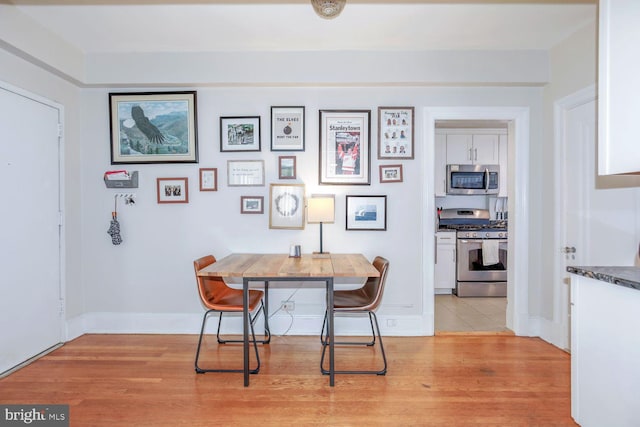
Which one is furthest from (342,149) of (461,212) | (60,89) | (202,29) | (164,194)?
(461,212)

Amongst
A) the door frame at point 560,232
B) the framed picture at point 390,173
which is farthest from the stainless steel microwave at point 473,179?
the framed picture at point 390,173

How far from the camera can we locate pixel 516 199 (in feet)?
10.8

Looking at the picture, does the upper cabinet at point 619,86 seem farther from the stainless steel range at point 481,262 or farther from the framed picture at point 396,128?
the stainless steel range at point 481,262

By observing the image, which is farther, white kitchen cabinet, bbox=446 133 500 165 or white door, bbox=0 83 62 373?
white kitchen cabinet, bbox=446 133 500 165

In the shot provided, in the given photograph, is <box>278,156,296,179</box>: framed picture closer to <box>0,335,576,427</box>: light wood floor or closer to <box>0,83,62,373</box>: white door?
<box>0,335,576,427</box>: light wood floor

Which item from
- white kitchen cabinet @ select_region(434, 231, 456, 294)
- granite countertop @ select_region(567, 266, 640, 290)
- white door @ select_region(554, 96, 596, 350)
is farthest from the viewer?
white kitchen cabinet @ select_region(434, 231, 456, 294)

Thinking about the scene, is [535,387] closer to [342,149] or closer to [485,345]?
[485,345]

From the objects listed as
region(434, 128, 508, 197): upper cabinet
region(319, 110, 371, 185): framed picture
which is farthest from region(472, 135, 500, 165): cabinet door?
region(319, 110, 371, 185): framed picture

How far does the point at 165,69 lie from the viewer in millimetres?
3145

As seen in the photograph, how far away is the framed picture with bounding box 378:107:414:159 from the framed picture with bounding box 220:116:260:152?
117 centimetres

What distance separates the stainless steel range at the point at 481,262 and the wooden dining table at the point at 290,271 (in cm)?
241

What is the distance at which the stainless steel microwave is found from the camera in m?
5.01

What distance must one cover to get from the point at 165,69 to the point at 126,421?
279 centimetres
